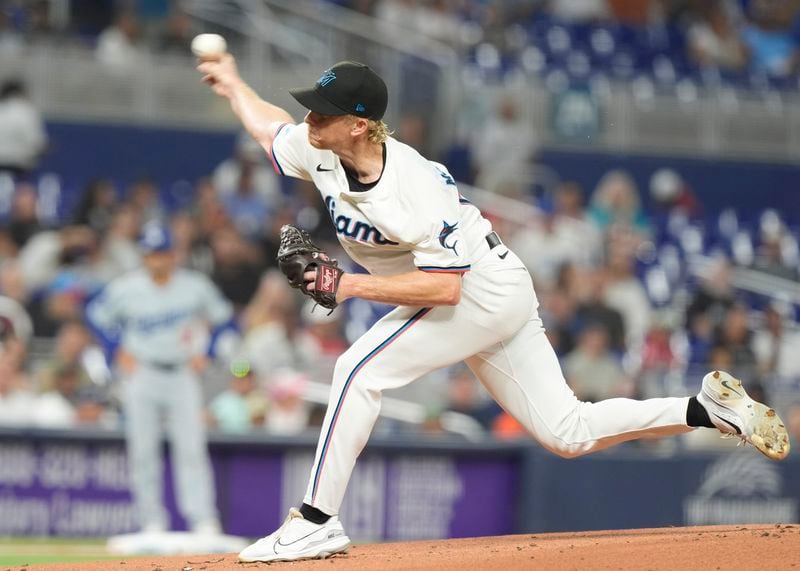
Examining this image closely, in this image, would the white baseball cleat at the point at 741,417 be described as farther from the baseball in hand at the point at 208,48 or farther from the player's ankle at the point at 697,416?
the baseball in hand at the point at 208,48

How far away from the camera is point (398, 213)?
4.91 meters

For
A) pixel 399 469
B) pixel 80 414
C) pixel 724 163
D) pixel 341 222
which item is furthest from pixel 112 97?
pixel 341 222

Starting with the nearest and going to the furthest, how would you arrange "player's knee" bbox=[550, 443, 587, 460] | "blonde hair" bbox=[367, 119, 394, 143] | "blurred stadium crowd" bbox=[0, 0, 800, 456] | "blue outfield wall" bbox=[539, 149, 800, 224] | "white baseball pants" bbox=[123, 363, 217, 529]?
1. "blonde hair" bbox=[367, 119, 394, 143]
2. "player's knee" bbox=[550, 443, 587, 460]
3. "white baseball pants" bbox=[123, 363, 217, 529]
4. "blurred stadium crowd" bbox=[0, 0, 800, 456]
5. "blue outfield wall" bbox=[539, 149, 800, 224]

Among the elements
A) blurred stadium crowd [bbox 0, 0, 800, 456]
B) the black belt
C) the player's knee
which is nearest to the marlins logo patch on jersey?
the black belt

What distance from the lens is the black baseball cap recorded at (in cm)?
489

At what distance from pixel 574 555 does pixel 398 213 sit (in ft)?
4.64

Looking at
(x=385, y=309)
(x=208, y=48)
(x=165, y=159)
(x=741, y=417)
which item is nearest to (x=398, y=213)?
(x=208, y=48)

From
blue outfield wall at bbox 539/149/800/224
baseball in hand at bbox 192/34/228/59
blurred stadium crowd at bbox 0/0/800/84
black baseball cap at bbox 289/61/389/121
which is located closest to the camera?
black baseball cap at bbox 289/61/389/121

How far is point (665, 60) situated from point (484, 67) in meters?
2.64

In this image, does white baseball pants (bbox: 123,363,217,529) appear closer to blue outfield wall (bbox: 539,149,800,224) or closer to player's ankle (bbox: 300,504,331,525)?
player's ankle (bbox: 300,504,331,525)

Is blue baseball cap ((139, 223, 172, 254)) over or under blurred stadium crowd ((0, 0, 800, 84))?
under

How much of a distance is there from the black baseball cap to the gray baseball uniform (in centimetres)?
476

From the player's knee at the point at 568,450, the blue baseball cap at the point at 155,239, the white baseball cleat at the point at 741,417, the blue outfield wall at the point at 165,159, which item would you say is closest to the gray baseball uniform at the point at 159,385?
the blue baseball cap at the point at 155,239

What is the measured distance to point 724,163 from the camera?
15492 millimetres
